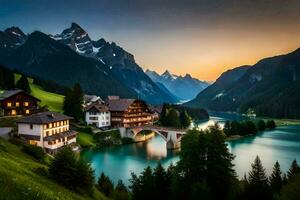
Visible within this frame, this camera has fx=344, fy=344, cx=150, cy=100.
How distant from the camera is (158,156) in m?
93.4

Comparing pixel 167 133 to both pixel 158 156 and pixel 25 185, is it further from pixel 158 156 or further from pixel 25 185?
pixel 25 185

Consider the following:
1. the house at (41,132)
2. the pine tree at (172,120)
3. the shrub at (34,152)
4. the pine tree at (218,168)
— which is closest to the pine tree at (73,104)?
the house at (41,132)

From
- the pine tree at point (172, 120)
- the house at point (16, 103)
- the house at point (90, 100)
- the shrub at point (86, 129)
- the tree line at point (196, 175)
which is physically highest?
the house at point (90, 100)

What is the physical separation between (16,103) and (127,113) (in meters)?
42.0

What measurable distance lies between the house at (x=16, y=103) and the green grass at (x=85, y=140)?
629 inches

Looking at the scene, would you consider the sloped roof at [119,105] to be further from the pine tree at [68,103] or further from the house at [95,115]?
the pine tree at [68,103]

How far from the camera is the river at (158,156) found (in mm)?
74625

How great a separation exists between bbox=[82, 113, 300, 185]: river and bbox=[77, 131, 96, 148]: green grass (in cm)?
378

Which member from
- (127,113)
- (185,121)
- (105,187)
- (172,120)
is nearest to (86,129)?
(127,113)

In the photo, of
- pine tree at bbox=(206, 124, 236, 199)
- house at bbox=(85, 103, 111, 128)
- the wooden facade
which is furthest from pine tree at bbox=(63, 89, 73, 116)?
pine tree at bbox=(206, 124, 236, 199)

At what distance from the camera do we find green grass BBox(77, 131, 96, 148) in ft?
314

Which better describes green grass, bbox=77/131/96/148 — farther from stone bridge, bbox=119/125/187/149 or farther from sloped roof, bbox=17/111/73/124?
stone bridge, bbox=119/125/187/149

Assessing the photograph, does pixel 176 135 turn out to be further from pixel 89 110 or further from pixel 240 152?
pixel 89 110

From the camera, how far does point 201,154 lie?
4281 centimetres
